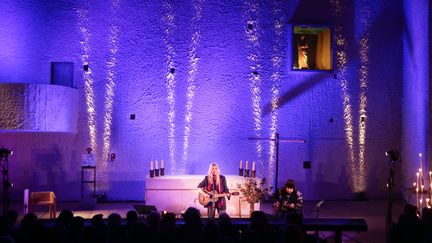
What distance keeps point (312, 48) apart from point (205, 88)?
3.25 metres

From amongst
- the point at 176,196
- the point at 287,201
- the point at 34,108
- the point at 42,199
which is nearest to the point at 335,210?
the point at 287,201

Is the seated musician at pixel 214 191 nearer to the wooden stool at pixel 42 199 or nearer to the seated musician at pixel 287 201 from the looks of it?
the seated musician at pixel 287 201

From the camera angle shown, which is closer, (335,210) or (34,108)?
(34,108)

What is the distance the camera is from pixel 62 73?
12367 mm

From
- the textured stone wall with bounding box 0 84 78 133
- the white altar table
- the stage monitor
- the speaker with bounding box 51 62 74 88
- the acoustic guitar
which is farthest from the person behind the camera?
the stage monitor

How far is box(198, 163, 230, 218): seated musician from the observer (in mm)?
10000

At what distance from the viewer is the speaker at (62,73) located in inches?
486

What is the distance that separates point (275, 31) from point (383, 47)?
9.89 feet

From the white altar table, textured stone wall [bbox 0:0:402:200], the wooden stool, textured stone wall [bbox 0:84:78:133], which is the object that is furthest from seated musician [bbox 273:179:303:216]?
textured stone wall [bbox 0:84:78:133]

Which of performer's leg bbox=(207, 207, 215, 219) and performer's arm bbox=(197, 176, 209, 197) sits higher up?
performer's arm bbox=(197, 176, 209, 197)

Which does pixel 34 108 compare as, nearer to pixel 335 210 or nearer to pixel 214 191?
pixel 214 191

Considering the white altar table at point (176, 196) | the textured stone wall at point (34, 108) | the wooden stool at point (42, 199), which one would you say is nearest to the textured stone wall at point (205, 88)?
the textured stone wall at point (34, 108)

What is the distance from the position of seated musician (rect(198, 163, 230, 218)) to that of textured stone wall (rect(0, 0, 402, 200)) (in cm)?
240

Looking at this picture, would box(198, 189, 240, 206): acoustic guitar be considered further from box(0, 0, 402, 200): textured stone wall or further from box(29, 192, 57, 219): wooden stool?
box(29, 192, 57, 219): wooden stool
